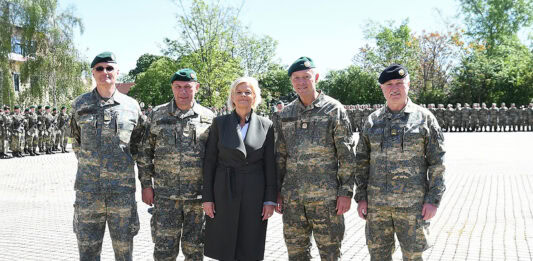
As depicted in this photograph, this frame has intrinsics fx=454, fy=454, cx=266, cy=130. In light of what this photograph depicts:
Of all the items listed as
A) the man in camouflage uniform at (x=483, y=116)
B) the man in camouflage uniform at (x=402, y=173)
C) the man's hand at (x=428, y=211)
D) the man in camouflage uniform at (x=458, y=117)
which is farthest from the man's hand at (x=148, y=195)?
the man in camouflage uniform at (x=483, y=116)

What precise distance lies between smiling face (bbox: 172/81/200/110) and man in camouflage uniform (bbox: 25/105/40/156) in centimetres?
→ 1685

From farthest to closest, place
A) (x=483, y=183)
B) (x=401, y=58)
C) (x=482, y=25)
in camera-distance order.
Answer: (x=482, y=25)
(x=401, y=58)
(x=483, y=183)

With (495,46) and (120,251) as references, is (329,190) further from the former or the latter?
(495,46)

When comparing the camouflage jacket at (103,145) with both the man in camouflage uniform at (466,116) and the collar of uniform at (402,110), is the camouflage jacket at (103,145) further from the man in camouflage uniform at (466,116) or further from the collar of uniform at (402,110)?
the man in camouflage uniform at (466,116)

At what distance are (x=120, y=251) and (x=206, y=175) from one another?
39.1 inches

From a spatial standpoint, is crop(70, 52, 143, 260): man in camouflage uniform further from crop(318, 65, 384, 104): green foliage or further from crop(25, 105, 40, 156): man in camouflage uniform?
crop(318, 65, 384, 104): green foliage

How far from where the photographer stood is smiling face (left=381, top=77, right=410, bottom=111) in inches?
141

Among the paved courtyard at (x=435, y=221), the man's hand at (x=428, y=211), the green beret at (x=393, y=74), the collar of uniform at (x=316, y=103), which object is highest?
the green beret at (x=393, y=74)

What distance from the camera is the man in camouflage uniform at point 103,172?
12.5 feet

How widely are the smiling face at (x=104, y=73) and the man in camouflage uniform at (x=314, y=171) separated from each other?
1.55 metres

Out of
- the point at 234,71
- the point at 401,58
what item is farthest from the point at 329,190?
the point at 401,58

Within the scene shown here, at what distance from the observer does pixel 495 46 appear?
4653 centimetres

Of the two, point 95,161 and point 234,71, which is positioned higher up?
point 234,71

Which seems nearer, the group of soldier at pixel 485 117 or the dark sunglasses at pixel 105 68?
the dark sunglasses at pixel 105 68
